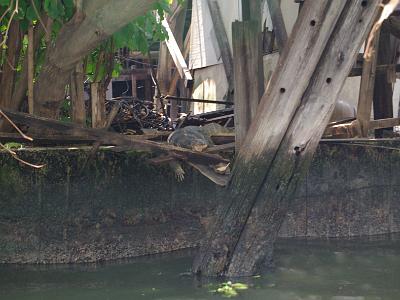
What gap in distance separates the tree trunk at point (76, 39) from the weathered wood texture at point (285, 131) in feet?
3.81

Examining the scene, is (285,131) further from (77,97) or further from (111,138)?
(77,97)

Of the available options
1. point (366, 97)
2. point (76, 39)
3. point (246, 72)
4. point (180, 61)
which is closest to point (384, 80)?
point (366, 97)

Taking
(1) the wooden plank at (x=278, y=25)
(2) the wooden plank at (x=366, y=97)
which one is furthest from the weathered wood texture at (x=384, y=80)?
(1) the wooden plank at (x=278, y=25)

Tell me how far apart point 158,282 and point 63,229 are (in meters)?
1.15

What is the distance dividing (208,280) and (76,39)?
7.25 feet

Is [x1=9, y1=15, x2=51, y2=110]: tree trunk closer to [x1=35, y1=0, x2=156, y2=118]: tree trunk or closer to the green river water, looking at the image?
[x1=35, y1=0, x2=156, y2=118]: tree trunk

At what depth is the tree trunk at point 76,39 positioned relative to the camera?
4742mm

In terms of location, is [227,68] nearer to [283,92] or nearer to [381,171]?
[381,171]

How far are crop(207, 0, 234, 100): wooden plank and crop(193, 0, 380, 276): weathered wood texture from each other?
216 inches

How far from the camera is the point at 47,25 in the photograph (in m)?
5.74

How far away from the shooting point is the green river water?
15.1ft

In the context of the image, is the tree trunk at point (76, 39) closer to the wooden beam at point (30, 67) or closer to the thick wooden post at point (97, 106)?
the wooden beam at point (30, 67)

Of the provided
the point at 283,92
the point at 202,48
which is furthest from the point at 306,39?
the point at 202,48

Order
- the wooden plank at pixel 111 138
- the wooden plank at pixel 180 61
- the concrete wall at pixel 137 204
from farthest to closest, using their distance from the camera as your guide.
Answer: the wooden plank at pixel 180 61 → the concrete wall at pixel 137 204 → the wooden plank at pixel 111 138
